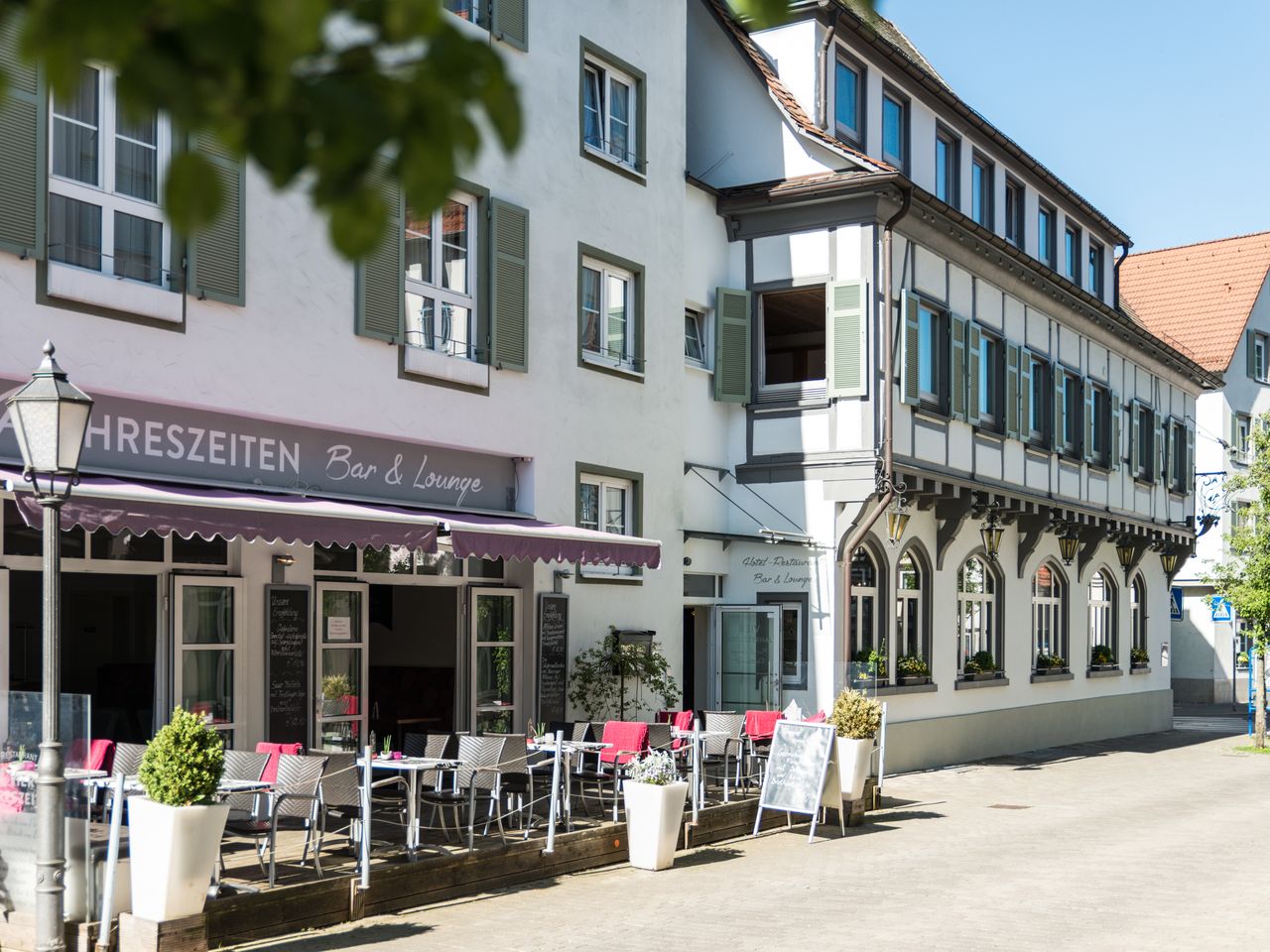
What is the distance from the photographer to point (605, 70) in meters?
18.1

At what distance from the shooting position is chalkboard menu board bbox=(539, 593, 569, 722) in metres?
16.3

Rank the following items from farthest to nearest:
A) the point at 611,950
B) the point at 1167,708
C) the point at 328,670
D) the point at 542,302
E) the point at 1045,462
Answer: the point at 1167,708 → the point at 1045,462 → the point at 542,302 → the point at 328,670 → the point at 611,950

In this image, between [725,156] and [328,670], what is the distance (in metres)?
10.00

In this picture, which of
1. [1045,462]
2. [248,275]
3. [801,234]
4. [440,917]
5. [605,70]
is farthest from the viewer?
[1045,462]

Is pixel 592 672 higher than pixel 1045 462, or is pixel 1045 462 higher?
pixel 1045 462

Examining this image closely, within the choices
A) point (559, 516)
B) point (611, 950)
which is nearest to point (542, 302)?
point (559, 516)

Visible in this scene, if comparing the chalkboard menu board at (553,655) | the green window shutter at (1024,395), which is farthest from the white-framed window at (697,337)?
the green window shutter at (1024,395)

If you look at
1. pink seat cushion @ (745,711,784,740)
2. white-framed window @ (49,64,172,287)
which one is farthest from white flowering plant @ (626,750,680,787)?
white-framed window @ (49,64,172,287)

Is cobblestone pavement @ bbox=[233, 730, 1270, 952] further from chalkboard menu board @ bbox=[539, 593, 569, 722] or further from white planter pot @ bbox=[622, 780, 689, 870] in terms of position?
chalkboard menu board @ bbox=[539, 593, 569, 722]

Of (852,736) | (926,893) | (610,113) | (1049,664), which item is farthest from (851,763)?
(1049,664)

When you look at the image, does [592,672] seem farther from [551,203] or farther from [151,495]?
[151,495]

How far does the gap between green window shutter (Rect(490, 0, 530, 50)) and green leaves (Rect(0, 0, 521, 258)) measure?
1412 centimetres

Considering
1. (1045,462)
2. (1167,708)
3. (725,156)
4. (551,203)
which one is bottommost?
(1167,708)

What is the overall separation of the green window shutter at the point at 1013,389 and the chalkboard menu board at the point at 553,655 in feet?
32.5
